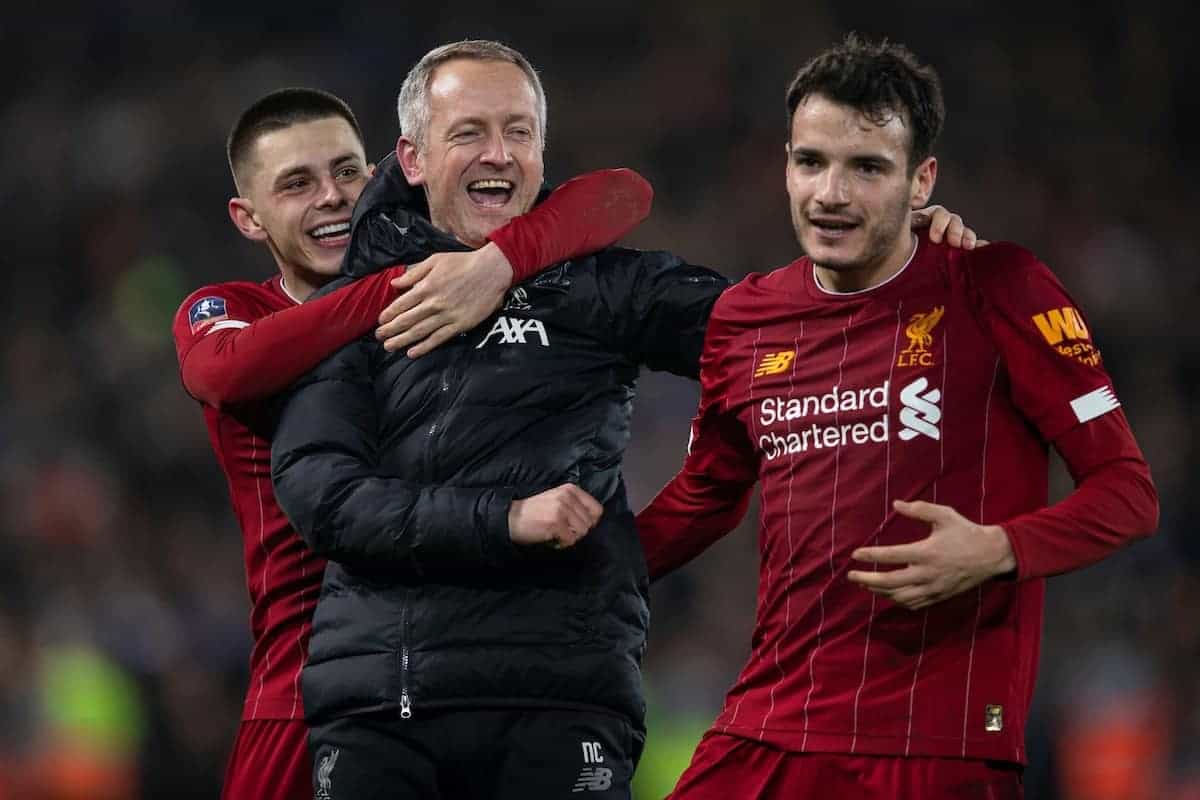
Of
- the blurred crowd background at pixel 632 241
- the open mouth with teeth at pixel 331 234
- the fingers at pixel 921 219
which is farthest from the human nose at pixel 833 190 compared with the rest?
the blurred crowd background at pixel 632 241

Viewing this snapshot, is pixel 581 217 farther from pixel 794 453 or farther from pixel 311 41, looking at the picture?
pixel 311 41

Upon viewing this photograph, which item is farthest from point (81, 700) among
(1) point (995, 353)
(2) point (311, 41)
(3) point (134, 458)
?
(1) point (995, 353)

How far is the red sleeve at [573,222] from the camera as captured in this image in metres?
3.54

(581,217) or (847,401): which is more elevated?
(581,217)

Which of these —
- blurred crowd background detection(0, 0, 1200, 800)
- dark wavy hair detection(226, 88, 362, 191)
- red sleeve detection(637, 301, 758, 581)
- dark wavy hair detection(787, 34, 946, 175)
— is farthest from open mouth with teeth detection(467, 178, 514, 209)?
blurred crowd background detection(0, 0, 1200, 800)

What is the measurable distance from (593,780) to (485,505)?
511 millimetres

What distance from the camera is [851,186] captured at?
3277mm

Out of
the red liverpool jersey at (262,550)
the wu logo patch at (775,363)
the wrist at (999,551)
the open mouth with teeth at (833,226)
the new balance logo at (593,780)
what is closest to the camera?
the wrist at (999,551)

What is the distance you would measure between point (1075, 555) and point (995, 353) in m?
0.40

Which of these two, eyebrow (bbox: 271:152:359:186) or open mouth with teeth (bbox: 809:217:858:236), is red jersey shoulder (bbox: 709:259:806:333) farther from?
eyebrow (bbox: 271:152:359:186)

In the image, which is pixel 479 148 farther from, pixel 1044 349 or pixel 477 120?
pixel 1044 349

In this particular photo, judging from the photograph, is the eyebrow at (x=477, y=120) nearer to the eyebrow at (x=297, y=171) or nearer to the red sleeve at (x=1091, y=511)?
the eyebrow at (x=297, y=171)

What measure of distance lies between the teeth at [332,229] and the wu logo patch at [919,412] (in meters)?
1.58

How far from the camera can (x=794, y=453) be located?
3.34m
